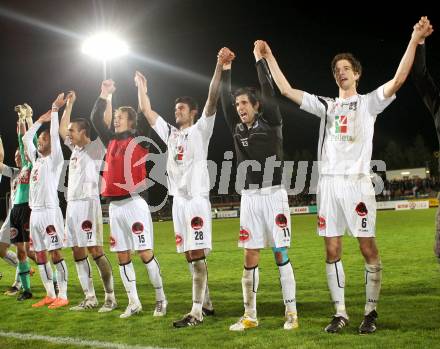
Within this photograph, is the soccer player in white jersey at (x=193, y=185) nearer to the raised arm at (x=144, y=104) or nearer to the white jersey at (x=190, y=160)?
the white jersey at (x=190, y=160)

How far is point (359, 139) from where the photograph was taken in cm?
605

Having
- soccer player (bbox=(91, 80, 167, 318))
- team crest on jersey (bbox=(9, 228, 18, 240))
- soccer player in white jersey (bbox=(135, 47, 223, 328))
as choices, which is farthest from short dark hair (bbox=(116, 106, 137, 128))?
team crest on jersey (bbox=(9, 228, 18, 240))

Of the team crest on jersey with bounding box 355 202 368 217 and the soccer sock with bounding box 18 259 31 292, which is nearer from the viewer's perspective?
the team crest on jersey with bounding box 355 202 368 217

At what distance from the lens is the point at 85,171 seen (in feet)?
27.8

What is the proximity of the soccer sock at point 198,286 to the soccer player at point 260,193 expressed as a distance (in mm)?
657

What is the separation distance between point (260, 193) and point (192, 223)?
104 cm

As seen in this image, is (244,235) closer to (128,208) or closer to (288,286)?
(288,286)

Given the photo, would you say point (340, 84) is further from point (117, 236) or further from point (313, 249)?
point (313, 249)

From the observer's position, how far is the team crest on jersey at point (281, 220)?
20.8ft

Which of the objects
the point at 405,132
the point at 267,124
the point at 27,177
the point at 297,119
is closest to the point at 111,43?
the point at 27,177

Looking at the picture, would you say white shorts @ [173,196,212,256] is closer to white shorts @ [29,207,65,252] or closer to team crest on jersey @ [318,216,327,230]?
team crest on jersey @ [318,216,327,230]

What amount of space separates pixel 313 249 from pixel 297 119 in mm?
73009

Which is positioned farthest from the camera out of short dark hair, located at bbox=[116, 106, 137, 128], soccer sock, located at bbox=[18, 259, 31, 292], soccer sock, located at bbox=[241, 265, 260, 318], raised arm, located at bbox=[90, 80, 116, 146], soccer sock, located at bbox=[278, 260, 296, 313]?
soccer sock, located at bbox=[18, 259, 31, 292]

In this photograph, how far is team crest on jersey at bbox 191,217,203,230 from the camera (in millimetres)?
6898
